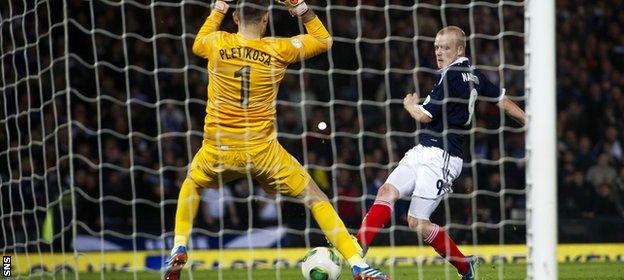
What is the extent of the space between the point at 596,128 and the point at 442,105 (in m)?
7.54

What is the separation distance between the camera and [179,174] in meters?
11.6

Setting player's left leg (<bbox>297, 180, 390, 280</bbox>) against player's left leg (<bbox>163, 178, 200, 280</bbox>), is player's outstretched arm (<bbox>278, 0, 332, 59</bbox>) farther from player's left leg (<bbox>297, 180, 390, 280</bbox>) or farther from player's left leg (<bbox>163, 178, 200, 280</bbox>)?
player's left leg (<bbox>163, 178, 200, 280</bbox>)

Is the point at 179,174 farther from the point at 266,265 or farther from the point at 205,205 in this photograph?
the point at 266,265

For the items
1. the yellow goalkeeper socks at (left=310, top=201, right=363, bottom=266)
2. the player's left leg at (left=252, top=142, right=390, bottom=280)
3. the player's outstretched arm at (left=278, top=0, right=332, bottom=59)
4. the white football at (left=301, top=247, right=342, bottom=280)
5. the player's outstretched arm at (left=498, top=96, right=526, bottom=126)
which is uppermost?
the player's outstretched arm at (left=278, top=0, right=332, bottom=59)

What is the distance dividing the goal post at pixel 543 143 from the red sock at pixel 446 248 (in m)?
1.65

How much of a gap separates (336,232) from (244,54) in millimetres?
1153

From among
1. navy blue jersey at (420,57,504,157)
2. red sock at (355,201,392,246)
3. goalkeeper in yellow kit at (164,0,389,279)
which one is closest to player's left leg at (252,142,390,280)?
goalkeeper in yellow kit at (164,0,389,279)

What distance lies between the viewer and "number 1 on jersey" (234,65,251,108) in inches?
248

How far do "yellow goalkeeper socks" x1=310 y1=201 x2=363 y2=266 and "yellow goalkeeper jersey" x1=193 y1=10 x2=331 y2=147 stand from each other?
52 cm

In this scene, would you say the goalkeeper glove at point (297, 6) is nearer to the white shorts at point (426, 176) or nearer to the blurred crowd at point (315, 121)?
the white shorts at point (426, 176)

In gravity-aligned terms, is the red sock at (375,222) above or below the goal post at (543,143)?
below

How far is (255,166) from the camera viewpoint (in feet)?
20.8

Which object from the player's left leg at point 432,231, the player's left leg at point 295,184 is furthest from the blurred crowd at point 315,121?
the player's left leg at point 295,184

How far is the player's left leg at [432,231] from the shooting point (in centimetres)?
675
